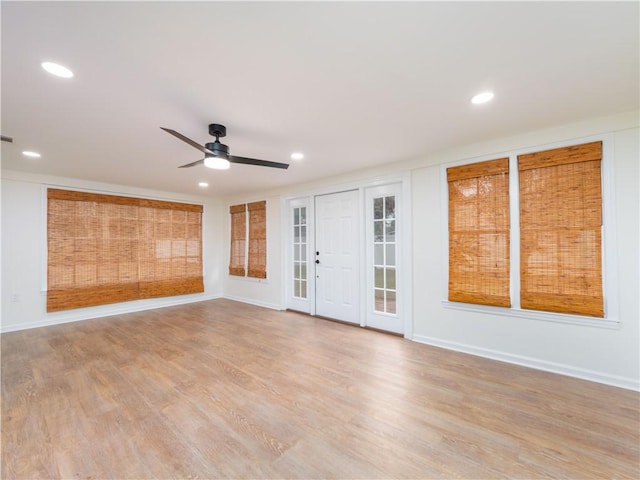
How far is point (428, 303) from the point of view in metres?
3.50

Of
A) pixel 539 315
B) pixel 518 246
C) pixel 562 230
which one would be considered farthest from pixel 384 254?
pixel 562 230

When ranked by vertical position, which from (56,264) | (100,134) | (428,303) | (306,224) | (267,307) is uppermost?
(100,134)

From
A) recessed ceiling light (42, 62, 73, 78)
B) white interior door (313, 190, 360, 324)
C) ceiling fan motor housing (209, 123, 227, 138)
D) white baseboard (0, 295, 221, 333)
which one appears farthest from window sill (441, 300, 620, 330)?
white baseboard (0, 295, 221, 333)

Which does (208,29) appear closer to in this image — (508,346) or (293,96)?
(293,96)

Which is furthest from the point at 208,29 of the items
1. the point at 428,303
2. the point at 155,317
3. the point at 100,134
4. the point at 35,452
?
the point at 155,317

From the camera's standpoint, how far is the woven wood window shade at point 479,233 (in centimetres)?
297

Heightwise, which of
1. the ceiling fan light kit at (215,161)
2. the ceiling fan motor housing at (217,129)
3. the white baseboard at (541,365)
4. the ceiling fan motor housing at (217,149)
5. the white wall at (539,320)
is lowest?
the white baseboard at (541,365)

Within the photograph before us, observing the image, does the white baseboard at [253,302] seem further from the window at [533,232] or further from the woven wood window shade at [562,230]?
the woven wood window shade at [562,230]

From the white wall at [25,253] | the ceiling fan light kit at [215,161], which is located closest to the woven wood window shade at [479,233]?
the ceiling fan light kit at [215,161]

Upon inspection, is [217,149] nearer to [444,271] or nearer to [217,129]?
[217,129]

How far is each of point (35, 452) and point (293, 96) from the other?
2.96 m

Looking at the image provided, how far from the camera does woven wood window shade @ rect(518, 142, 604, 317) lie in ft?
8.25

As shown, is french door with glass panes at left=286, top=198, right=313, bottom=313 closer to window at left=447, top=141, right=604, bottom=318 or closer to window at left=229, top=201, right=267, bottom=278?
window at left=229, top=201, right=267, bottom=278

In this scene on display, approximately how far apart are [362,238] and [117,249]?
4584 mm
